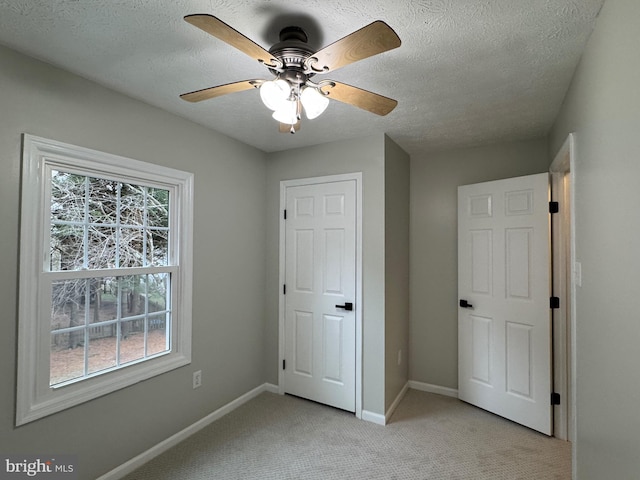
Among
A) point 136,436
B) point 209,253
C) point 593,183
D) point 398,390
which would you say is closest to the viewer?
point 593,183

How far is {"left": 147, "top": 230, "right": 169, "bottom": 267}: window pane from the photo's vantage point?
7.66 ft

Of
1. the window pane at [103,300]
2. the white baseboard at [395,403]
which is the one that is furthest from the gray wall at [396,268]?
the window pane at [103,300]

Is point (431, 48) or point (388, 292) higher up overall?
point (431, 48)

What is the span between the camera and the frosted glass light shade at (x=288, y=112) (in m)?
1.42

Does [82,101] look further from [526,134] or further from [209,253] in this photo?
[526,134]

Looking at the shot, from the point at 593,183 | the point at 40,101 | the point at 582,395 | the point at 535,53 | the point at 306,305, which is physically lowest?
the point at 582,395

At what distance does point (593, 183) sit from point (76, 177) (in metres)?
2.71

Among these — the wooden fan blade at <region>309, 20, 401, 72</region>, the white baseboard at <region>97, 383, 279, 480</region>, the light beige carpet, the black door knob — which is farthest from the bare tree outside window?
the black door knob

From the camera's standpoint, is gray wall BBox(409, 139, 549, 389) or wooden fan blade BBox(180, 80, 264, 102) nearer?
wooden fan blade BBox(180, 80, 264, 102)

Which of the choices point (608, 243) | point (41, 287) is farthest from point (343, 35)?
point (41, 287)

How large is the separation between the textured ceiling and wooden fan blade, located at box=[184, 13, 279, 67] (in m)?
0.21

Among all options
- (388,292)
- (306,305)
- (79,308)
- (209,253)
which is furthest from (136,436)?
(388,292)

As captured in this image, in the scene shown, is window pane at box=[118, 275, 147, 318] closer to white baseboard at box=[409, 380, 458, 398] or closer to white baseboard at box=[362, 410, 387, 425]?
white baseboard at box=[362, 410, 387, 425]

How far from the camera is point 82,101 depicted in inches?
74.2
